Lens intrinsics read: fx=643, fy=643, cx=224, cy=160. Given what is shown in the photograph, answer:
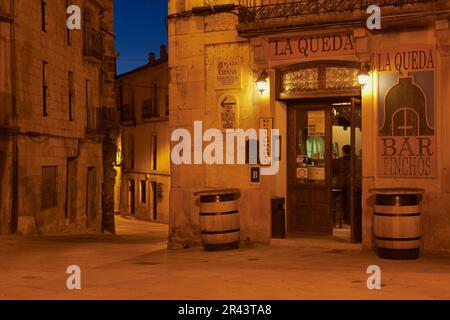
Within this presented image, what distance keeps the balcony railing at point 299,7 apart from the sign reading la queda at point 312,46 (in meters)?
0.44

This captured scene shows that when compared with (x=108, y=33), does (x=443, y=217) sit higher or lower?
lower

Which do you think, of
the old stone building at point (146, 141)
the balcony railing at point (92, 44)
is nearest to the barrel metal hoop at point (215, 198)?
the balcony railing at point (92, 44)

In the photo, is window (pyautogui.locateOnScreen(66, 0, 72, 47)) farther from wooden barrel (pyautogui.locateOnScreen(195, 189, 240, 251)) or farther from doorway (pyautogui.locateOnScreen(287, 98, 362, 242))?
wooden barrel (pyautogui.locateOnScreen(195, 189, 240, 251))

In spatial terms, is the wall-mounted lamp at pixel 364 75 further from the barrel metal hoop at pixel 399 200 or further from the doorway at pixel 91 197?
the doorway at pixel 91 197

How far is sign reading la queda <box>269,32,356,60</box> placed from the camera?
1095cm

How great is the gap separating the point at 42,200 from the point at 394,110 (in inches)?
528

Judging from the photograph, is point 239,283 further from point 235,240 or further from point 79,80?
point 79,80

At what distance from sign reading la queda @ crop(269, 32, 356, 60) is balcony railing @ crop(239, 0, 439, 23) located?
0.44 m

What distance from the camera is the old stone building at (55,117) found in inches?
714

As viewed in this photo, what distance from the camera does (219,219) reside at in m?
10.9

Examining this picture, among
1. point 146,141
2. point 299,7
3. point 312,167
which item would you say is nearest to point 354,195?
point 312,167

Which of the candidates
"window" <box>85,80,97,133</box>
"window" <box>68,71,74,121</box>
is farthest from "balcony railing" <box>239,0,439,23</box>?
"window" <box>85,80,97,133</box>

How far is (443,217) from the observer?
10250 mm
